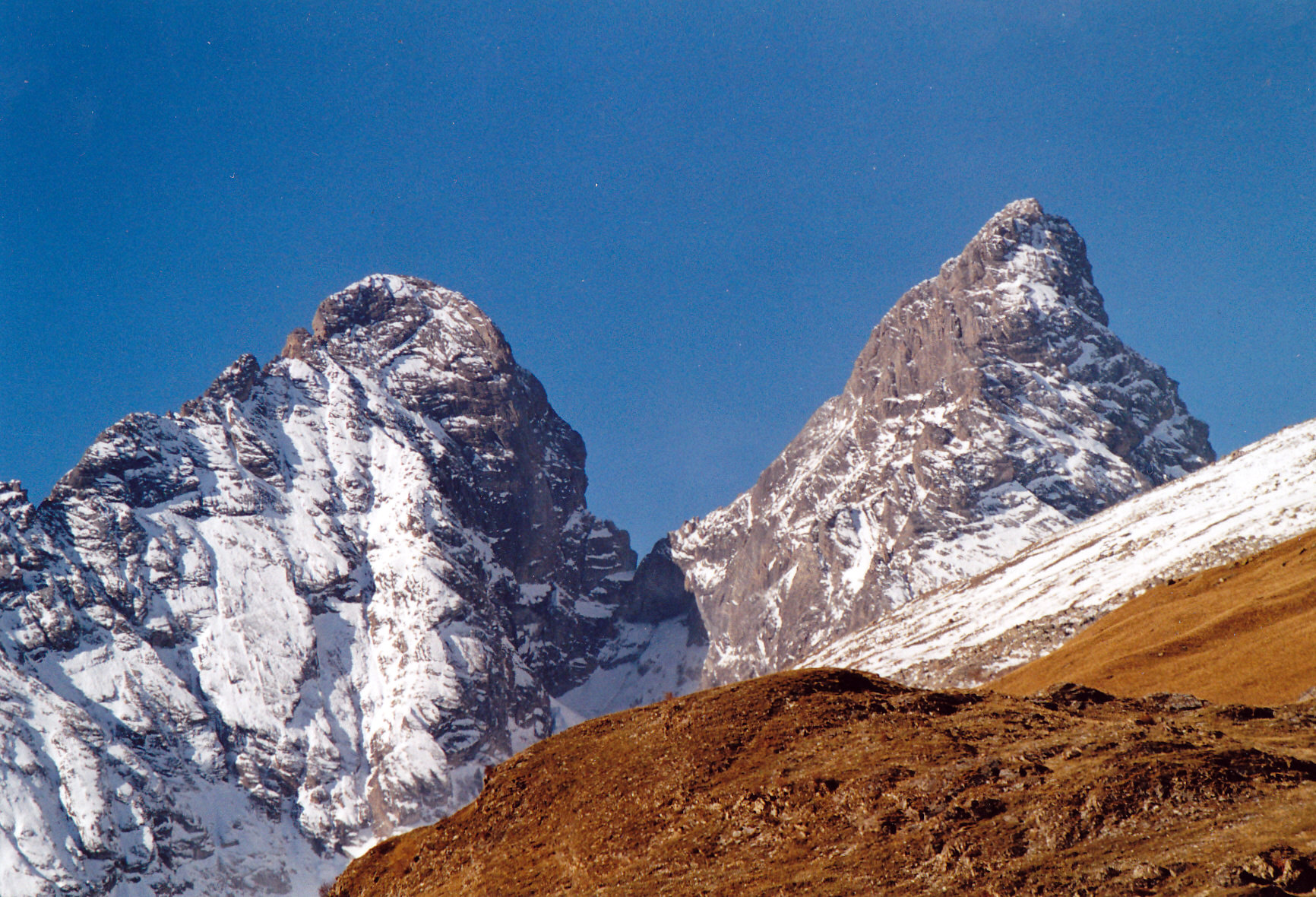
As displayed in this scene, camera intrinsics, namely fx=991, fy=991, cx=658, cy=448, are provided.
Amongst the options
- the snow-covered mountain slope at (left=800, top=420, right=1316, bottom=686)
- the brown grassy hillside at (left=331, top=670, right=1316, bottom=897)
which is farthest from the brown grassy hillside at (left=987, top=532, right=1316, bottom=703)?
the snow-covered mountain slope at (left=800, top=420, right=1316, bottom=686)

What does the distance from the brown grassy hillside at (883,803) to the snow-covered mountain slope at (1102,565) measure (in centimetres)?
6542

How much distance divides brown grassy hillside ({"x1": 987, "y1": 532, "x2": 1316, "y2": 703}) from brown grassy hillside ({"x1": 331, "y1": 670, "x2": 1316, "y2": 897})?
1548 centimetres

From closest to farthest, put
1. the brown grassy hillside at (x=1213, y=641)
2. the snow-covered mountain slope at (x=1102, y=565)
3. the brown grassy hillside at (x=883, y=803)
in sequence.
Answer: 1. the brown grassy hillside at (x=883, y=803)
2. the brown grassy hillside at (x=1213, y=641)
3. the snow-covered mountain slope at (x=1102, y=565)

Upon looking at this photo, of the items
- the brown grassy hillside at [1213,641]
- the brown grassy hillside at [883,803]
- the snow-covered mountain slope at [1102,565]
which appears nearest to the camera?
the brown grassy hillside at [883,803]

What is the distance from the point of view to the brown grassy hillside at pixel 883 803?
23.1m

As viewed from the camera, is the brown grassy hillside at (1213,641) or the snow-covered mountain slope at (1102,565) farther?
the snow-covered mountain slope at (1102,565)

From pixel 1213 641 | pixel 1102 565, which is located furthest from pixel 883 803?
pixel 1102 565

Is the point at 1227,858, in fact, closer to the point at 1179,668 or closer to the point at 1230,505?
the point at 1179,668

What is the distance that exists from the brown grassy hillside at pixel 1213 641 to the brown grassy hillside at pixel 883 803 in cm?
1548

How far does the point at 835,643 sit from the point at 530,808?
522 ft

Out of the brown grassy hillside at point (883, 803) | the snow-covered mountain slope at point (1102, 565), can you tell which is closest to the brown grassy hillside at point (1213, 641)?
the brown grassy hillside at point (883, 803)

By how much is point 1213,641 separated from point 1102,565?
64.2m

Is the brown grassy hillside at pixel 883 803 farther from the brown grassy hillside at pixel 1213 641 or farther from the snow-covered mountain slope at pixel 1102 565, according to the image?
the snow-covered mountain slope at pixel 1102 565

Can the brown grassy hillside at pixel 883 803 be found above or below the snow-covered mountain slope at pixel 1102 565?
below
